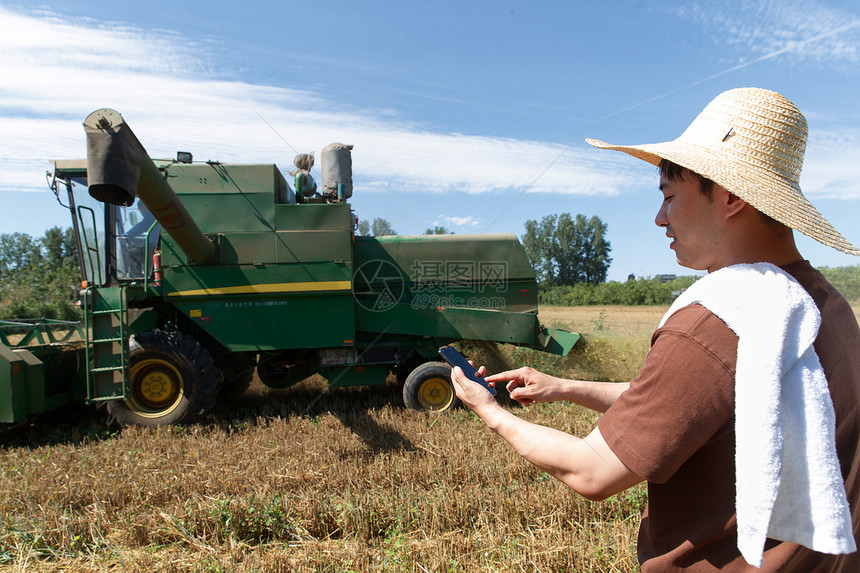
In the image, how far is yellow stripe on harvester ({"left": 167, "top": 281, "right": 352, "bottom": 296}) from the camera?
5895mm

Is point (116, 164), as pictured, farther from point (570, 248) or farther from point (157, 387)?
point (570, 248)

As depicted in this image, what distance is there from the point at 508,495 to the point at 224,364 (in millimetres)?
4272

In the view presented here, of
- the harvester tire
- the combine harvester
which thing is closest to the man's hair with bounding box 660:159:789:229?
the combine harvester

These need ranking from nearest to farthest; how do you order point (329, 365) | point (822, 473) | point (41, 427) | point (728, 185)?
point (822, 473), point (728, 185), point (41, 427), point (329, 365)

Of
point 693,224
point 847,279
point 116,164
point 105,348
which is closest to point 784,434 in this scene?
point 693,224

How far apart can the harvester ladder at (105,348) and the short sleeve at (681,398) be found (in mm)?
5661

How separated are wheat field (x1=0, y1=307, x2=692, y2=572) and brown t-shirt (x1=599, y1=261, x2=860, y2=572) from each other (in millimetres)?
1998

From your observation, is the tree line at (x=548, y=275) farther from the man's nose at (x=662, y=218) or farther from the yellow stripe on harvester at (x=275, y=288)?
the man's nose at (x=662, y=218)

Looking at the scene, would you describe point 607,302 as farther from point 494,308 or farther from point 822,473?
point 822,473

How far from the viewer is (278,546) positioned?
310cm

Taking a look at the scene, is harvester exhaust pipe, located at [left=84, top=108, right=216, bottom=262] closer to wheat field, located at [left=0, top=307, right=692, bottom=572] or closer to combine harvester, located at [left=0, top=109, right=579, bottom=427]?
combine harvester, located at [left=0, top=109, right=579, bottom=427]

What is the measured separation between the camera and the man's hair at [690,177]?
1.14m

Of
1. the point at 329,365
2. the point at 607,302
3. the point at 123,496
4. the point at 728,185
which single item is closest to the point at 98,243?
the point at 329,365

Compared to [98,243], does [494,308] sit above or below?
below
